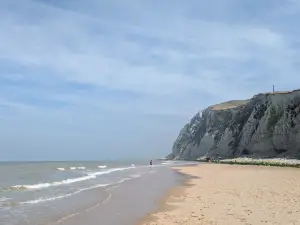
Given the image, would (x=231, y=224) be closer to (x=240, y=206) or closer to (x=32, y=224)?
(x=240, y=206)

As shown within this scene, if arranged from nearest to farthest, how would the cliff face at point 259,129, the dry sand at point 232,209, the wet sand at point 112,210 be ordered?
1. the dry sand at point 232,209
2. the wet sand at point 112,210
3. the cliff face at point 259,129

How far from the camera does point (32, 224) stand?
11016 millimetres

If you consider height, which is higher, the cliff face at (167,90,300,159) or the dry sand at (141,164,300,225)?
the cliff face at (167,90,300,159)

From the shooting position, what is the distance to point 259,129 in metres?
62.2

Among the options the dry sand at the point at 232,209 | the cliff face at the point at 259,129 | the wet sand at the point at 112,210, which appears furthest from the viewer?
the cliff face at the point at 259,129

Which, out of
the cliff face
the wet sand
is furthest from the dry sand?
the cliff face

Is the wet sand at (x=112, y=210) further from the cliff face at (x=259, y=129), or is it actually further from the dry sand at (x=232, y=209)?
the cliff face at (x=259, y=129)

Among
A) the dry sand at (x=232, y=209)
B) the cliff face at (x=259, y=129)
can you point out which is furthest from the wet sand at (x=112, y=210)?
the cliff face at (x=259, y=129)

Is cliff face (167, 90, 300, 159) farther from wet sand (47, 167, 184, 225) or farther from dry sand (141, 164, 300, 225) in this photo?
wet sand (47, 167, 184, 225)

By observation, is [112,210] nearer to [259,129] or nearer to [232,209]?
[232,209]

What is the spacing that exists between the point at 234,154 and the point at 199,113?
149 ft

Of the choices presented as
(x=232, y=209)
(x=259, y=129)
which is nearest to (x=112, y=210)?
(x=232, y=209)

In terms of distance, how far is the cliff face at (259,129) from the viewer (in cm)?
5509

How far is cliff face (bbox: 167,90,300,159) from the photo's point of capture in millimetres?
55094
